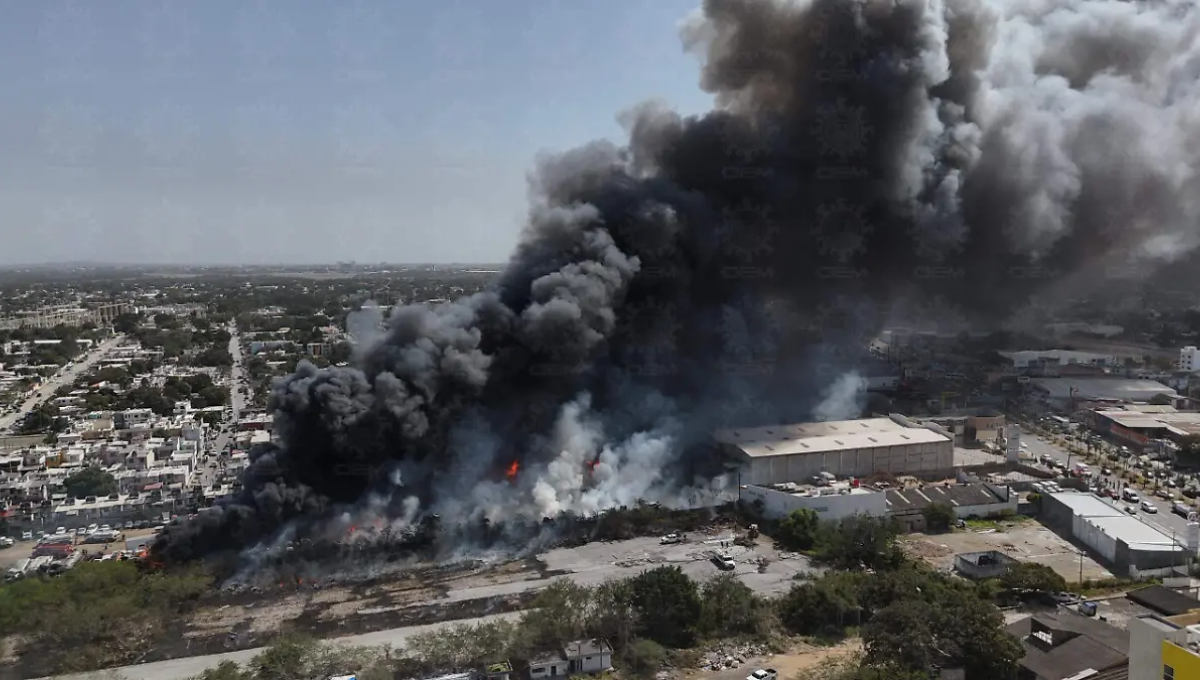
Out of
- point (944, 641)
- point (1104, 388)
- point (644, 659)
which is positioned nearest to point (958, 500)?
point (944, 641)

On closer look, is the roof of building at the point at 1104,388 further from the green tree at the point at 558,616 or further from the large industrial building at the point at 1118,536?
the green tree at the point at 558,616

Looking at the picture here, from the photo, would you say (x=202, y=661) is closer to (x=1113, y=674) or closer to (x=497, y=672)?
(x=497, y=672)

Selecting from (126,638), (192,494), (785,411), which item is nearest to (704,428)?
(785,411)

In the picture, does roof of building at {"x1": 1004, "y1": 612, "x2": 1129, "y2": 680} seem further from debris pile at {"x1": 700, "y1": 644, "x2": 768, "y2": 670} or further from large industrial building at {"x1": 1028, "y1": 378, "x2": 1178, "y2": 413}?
large industrial building at {"x1": 1028, "y1": 378, "x2": 1178, "y2": 413}

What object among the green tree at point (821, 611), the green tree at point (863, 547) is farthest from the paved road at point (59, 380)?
the green tree at point (821, 611)

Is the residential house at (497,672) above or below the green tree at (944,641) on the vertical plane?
below
